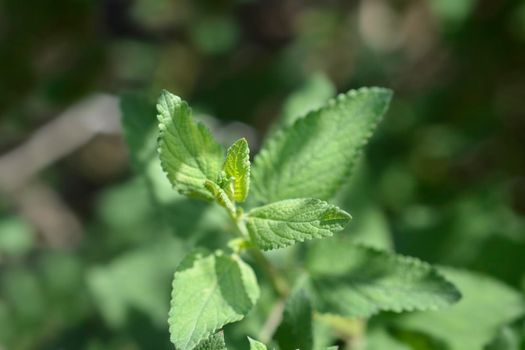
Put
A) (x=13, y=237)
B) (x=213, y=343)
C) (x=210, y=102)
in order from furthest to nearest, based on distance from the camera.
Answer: (x=210, y=102), (x=13, y=237), (x=213, y=343)

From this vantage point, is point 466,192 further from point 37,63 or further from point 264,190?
point 37,63

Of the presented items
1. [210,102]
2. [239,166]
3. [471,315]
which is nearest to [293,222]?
[239,166]

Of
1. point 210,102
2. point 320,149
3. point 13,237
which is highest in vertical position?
point 320,149

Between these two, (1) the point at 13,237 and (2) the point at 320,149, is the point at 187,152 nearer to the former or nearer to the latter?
(2) the point at 320,149

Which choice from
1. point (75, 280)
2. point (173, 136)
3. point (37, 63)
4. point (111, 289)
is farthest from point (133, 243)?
point (173, 136)

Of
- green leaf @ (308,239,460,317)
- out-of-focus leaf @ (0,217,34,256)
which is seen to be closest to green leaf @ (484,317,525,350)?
green leaf @ (308,239,460,317)
